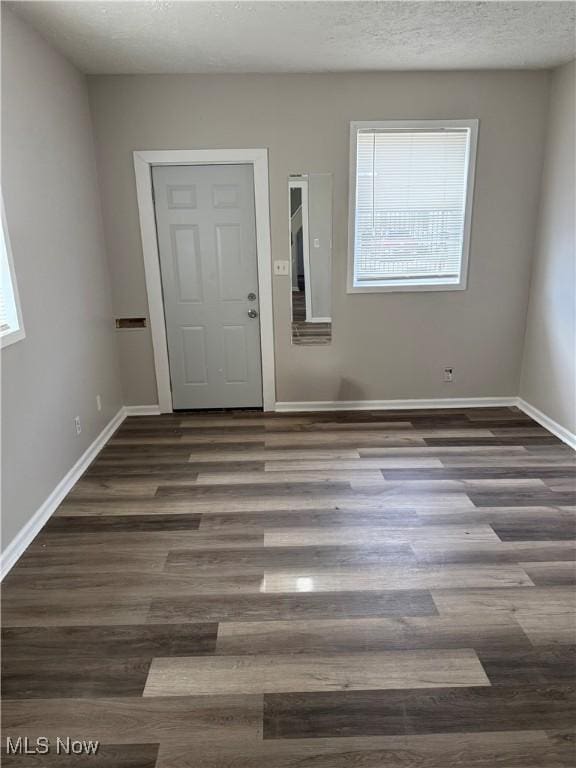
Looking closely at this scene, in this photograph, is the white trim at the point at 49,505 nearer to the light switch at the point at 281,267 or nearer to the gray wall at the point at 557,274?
the light switch at the point at 281,267

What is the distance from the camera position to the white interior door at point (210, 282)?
12.8 ft

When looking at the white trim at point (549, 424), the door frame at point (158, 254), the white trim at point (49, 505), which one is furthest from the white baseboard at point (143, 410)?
the white trim at point (549, 424)

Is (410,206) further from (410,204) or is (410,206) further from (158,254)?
(158,254)

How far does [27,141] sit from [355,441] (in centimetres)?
280

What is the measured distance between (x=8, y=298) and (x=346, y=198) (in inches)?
100

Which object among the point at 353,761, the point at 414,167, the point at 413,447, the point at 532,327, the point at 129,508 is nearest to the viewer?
the point at 353,761

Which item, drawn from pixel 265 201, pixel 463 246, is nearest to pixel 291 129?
pixel 265 201

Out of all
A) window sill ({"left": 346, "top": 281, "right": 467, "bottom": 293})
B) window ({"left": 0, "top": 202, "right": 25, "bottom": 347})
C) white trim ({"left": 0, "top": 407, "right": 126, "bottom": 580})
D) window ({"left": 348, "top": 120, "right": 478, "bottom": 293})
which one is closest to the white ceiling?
window ({"left": 348, "top": 120, "right": 478, "bottom": 293})

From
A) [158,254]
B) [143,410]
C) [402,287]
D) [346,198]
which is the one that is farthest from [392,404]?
[158,254]

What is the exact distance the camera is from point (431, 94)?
373 cm

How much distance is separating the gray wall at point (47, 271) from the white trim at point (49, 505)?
0.15 feet

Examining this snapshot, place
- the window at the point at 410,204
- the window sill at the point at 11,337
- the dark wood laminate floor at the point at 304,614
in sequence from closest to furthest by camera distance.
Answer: the dark wood laminate floor at the point at 304,614 → the window sill at the point at 11,337 → the window at the point at 410,204

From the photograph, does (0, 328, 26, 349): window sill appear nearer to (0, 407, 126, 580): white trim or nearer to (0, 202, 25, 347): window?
(0, 202, 25, 347): window

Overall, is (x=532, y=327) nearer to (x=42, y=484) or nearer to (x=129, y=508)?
(x=129, y=508)
